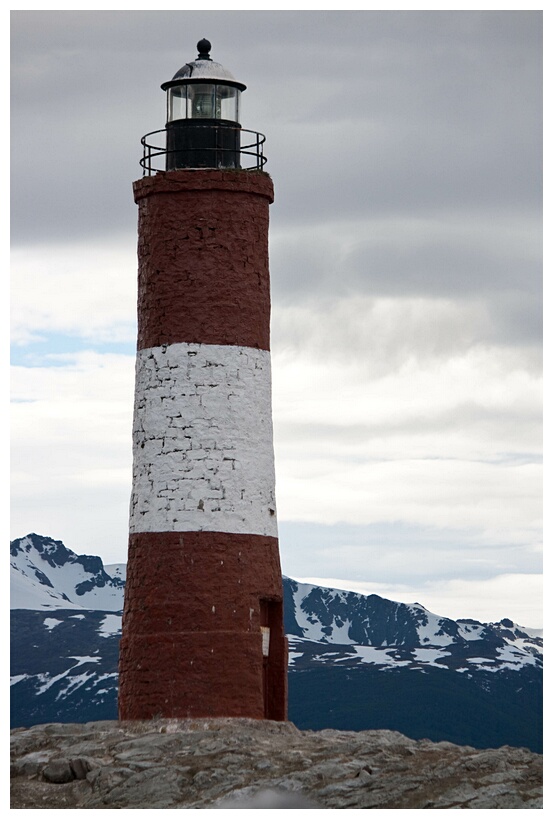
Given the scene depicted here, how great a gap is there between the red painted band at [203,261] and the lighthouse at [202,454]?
0.03 meters

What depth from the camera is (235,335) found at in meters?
35.1

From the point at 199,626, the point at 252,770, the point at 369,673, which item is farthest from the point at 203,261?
the point at 369,673

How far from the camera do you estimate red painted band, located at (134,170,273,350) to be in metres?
35.1

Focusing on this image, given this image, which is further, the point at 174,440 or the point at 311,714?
the point at 311,714

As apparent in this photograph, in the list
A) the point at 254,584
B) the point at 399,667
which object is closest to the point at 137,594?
the point at 254,584

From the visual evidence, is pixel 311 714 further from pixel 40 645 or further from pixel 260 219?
pixel 260 219

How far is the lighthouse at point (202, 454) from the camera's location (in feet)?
113

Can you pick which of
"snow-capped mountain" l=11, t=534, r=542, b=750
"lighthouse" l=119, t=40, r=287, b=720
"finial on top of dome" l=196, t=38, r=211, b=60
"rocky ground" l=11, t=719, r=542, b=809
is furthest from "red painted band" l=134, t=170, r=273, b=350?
"snow-capped mountain" l=11, t=534, r=542, b=750

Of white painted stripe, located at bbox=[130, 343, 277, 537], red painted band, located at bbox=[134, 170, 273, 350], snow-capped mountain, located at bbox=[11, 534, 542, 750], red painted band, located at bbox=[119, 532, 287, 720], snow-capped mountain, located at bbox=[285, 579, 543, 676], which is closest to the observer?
red painted band, located at bbox=[119, 532, 287, 720]

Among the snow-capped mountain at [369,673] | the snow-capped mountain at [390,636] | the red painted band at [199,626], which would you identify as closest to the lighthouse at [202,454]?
the red painted band at [199,626]

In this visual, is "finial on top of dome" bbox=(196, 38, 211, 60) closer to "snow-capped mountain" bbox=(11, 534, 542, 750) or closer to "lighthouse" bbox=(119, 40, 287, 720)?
"lighthouse" bbox=(119, 40, 287, 720)

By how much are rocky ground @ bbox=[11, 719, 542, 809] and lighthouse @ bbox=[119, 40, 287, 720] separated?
1145mm

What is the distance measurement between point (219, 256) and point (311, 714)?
94.5 metres
